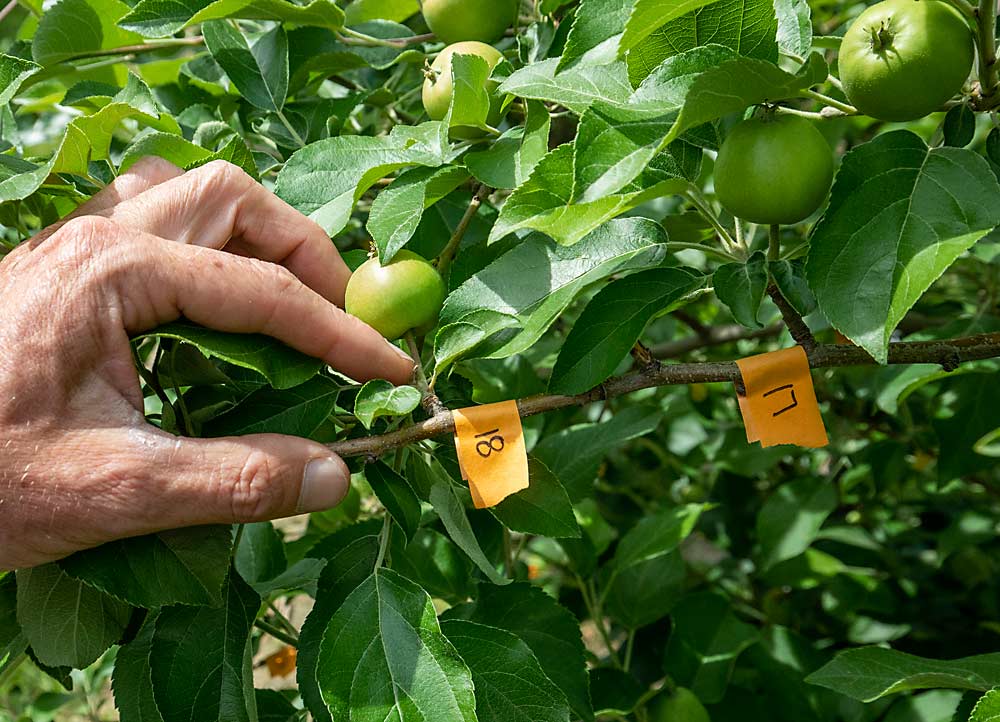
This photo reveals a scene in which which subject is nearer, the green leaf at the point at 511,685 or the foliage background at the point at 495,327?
the foliage background at the point at 495,327

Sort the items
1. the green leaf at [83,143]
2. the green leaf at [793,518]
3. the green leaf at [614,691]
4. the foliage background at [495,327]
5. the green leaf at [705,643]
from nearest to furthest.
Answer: the foliage background at [495,327]
the green leaf at [83,143]
the green leaf at [614,691]
the green leaf at [705,643]
the green leaf at [793,518]

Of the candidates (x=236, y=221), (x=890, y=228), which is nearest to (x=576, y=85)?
(x=890, y=228)

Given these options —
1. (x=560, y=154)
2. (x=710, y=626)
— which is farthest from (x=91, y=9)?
(x=710, y=626)

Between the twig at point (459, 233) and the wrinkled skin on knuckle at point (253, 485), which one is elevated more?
the twig at point (459, 233)

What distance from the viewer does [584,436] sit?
5.15ft

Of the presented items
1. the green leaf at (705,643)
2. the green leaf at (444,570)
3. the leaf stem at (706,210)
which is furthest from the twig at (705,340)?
the leaf stem at (706,210)

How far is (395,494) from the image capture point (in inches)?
41.0

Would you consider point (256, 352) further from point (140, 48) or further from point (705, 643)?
point (705, 643)

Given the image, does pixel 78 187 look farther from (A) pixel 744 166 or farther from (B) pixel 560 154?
(A) pixel 744 166

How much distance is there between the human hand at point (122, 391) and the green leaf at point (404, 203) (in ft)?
0.31

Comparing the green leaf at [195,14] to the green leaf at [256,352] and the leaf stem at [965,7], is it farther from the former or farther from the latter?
the leaf stem at [965,7]

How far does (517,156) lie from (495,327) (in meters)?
0.20

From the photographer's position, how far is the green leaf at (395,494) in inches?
40.9

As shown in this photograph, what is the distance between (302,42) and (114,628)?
0.87 meters
